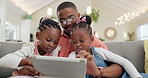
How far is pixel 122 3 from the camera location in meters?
6.09

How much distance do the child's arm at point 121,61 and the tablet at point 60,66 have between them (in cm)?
30

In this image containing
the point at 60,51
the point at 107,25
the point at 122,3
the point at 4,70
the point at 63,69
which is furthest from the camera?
the point at 107,25

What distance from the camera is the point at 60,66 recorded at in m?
0.65

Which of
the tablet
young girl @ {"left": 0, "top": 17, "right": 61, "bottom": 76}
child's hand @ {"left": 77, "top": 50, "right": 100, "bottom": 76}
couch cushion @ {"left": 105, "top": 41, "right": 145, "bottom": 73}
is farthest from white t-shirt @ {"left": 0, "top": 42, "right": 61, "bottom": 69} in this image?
couch cushion @ {"left": 105, "top": 41, "right": 145, "bottom": 73}

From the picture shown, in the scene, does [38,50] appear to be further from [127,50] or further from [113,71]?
[127,50]

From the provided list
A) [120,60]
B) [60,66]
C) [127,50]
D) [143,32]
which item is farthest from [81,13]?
[60,66]

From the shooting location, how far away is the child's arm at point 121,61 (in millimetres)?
862

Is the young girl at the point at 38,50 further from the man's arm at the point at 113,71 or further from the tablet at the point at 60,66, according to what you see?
the man's arm at the point at 113,71

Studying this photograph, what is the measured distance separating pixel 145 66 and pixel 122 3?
5214mm

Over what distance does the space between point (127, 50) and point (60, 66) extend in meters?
0.90

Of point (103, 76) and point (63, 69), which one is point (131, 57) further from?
point (63, 69)

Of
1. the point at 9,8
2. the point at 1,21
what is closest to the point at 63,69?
the point at 1,21

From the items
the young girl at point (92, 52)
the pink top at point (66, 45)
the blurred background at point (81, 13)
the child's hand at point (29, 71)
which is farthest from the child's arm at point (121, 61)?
the blurred background at point (81, 13)

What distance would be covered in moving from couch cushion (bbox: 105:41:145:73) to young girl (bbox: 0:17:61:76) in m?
0.61
